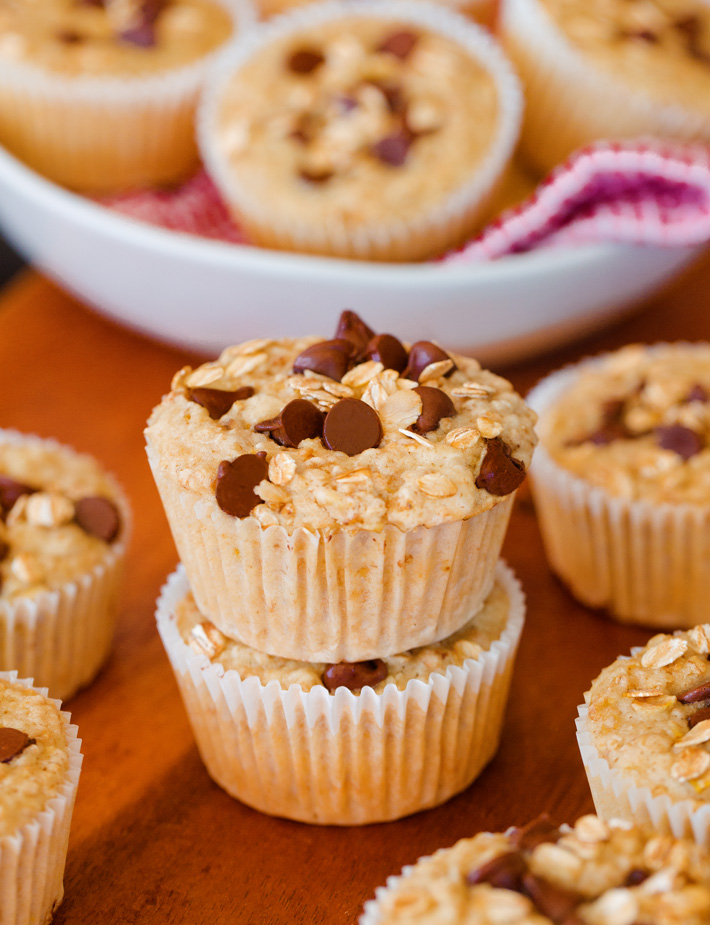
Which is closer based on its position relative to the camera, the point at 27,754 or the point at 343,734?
the point at 27,754

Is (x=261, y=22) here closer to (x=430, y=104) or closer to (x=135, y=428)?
(x=430, y=104)

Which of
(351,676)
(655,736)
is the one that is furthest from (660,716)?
(351,676)

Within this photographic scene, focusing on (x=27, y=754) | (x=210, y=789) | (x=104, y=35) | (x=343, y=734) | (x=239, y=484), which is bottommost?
(x=210, y=789)

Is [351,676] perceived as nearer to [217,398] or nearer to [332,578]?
[332,578]

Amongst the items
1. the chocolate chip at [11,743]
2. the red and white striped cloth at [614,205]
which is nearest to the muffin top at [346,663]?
the chocolate chip at [11,743]

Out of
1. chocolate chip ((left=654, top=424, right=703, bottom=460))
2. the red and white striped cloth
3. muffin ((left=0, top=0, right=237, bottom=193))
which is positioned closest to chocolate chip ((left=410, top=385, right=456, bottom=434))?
chocolate chip ((left=654, top=424, right=703, bottom=460))

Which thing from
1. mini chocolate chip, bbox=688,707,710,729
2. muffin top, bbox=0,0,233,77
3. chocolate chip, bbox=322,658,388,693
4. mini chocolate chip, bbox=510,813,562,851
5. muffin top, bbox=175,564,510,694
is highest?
muffin top, bbox=0,0,233,77

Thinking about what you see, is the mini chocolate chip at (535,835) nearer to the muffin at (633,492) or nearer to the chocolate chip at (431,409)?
the chocolate chip at (431,409)

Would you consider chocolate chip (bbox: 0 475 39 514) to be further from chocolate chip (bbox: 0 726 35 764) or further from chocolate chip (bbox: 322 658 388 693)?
chocolate chip (bbox: 322 658 388 693)
